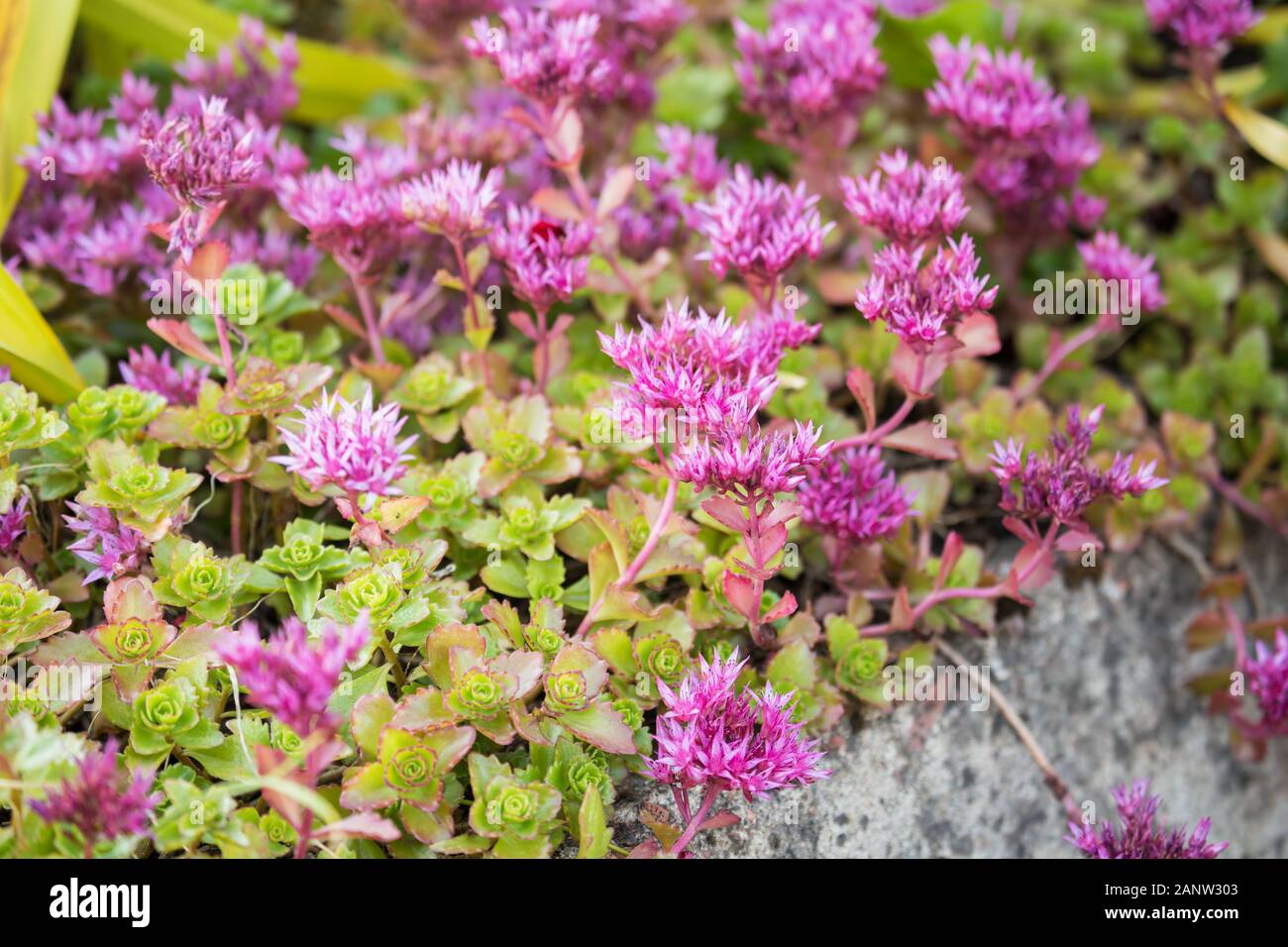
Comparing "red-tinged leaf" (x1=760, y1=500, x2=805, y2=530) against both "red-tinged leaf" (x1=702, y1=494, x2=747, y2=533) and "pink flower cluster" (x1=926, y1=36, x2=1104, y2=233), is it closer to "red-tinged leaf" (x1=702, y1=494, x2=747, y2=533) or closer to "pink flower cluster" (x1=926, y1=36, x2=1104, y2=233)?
"red-tinged leaf" (x1=702, y1=494, x2=747, y2=533)

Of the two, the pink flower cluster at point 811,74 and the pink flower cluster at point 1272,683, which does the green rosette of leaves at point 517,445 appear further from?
the pink flower cluster at point 1272,683

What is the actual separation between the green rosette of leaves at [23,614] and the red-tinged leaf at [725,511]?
812mm

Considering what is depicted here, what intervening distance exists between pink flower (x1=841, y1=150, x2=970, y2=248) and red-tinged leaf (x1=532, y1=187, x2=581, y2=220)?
0.46 m

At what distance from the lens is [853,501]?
68.3 inches

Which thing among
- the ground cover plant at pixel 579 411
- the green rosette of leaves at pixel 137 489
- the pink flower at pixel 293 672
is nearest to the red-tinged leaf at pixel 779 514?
the ground cover plant at pixel 579 411

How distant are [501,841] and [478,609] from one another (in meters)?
0.41

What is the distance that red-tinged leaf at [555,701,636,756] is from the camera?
4.60 ft

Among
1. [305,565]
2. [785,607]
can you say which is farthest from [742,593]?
[305,565]

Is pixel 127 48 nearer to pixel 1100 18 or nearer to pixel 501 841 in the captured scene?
pixel 501 841

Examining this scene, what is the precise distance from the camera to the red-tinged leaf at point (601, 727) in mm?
1401

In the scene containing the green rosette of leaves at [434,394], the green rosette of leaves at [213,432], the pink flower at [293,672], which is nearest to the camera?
the pink flower at [293,672]

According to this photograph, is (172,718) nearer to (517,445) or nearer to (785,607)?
(517,445)

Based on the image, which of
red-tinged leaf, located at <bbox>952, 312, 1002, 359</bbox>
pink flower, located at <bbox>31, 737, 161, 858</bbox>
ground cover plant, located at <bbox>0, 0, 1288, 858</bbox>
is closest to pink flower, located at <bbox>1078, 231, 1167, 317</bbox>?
ground cover plant, located at <bbox>0, 0, 1288, 858</bbox>
